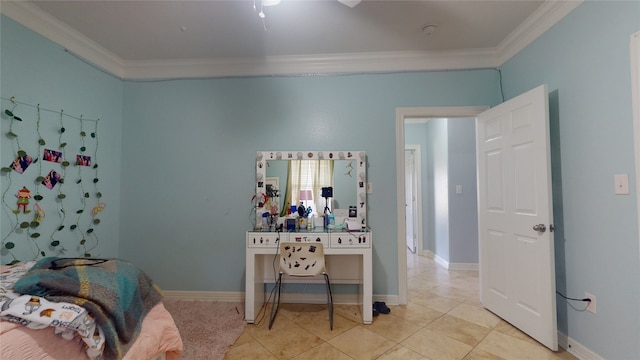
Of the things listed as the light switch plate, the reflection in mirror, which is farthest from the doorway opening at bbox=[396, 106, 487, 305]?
the light switch plate

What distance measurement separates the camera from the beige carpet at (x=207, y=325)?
1.80m

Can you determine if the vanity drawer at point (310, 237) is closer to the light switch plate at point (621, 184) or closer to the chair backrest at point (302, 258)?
the chair backrest at point (302, 258)

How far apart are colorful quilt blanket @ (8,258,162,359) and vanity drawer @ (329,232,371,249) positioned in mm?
1432

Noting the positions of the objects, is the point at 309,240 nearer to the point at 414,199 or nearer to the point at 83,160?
the point at 83,160

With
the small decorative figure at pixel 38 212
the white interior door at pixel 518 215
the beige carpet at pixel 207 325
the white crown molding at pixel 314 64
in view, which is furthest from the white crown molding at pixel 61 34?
the white interior door at pixel 518 215

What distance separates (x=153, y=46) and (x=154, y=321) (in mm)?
2461

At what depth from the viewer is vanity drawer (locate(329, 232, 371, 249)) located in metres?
2.23

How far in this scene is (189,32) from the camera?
2207 mm

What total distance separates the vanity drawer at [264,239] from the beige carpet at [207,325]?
26.9 inches

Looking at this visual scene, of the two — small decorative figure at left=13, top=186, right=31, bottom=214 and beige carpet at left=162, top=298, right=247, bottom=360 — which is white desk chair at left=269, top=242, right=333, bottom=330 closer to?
beige carpet at left=162, top=298, right=247, bottom=360

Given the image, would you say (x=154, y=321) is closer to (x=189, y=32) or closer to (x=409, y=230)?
(x=189, y=32)

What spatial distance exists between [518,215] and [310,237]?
5.72ft

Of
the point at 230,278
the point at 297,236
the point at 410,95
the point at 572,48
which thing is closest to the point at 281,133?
the point at 297,236

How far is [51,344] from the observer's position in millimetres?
929
